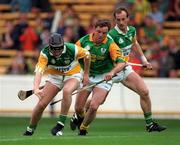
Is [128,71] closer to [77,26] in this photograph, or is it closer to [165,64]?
[165,64]

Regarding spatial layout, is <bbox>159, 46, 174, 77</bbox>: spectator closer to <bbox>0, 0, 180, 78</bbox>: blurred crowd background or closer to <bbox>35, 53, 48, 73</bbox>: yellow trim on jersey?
<bbox>0, 0, 180, 78</bbox>: blurred crowd background

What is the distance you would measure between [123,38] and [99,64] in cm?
101

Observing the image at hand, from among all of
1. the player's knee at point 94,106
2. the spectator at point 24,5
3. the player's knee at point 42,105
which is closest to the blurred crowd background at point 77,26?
the spectator at point 24,5

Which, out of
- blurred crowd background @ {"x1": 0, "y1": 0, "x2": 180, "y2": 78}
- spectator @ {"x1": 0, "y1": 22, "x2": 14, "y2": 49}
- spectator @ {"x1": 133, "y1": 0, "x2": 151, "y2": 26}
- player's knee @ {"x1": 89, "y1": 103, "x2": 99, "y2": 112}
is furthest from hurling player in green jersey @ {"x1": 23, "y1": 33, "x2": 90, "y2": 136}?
spectator @ {"x1": 0, "y1": 22, "x2": 14, "y2": 49}

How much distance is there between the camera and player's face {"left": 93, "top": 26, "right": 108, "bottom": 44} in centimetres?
1823

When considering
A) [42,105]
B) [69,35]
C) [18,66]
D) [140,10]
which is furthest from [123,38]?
[140,10]

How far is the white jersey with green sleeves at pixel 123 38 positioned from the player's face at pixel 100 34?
1002 millimetres

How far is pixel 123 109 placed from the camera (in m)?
27.4

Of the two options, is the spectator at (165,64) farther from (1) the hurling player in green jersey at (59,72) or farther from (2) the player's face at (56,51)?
(2) the player's face at (56,51)

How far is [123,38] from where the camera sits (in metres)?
19.6

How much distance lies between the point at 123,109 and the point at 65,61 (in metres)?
9.62

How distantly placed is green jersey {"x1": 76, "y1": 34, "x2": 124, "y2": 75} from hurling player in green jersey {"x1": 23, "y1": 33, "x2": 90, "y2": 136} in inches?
15.4

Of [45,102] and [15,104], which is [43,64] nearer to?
[45,102]

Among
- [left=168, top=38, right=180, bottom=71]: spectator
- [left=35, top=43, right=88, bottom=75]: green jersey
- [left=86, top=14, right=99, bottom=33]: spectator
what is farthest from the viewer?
[left=86, top=14, right=99, bottom=33]: spectator
